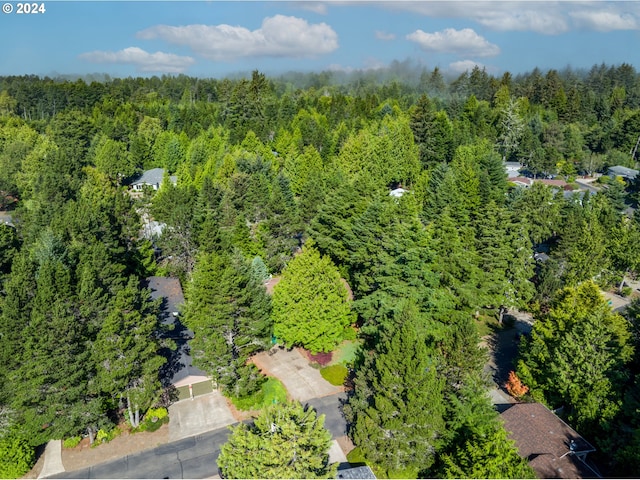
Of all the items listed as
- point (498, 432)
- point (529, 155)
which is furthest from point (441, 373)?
point (529, 155)

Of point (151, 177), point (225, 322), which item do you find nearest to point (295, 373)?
point (225, 322)

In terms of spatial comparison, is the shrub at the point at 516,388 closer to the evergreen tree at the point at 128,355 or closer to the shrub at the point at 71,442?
the evergreen tree at the point at 128,355

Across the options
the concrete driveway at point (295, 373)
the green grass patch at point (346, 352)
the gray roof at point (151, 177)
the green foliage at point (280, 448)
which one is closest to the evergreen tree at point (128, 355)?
the concrete driveway at point (295, 373)

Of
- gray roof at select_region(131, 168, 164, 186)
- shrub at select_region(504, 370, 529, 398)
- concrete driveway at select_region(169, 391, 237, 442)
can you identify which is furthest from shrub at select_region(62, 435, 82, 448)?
gray roof at select_region(131, 168, 164, 186)

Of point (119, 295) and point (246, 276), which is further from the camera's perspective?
point (246, 276)

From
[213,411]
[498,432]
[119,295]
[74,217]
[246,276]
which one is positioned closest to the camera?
[498,432]

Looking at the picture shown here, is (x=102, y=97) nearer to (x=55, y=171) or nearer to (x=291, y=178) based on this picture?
(x=55, y=171)

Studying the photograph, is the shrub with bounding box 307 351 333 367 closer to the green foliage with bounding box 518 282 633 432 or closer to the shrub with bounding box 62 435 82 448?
the green foliage with bounding box 518 282 633 432
